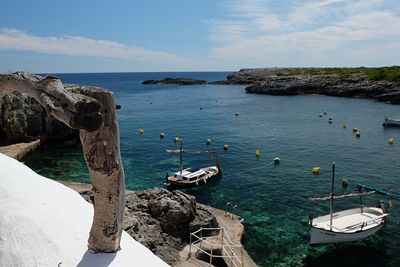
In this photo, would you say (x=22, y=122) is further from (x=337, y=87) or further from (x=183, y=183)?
(x=337, y=87)

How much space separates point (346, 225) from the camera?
85.3ft

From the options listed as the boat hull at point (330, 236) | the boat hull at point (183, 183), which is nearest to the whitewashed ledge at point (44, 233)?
the boat hull at point (330, 236)

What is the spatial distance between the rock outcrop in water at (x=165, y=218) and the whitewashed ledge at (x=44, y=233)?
740cm

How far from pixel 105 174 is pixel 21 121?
151 ft

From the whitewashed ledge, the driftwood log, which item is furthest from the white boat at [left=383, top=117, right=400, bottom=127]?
the driftwood log

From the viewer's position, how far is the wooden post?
28.7ft

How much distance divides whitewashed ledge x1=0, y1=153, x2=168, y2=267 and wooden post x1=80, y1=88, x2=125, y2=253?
53 cm

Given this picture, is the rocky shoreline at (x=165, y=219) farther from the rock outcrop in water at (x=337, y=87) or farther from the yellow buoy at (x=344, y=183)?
the rock outcrop in water at (x=337, y=87)

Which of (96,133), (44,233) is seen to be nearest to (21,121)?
(44,233)

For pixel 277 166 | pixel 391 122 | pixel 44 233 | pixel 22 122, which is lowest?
pixel 277 166

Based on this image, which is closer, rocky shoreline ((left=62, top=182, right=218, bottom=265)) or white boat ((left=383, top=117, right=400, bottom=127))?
rocky shoreline ((left=62, top=182, right=218, bottom=265))

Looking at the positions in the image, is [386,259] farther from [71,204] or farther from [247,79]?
[247,79]

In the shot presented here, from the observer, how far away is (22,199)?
465 inches

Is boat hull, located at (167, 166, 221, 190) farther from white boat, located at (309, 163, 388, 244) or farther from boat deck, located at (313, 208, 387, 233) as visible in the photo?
boat deck, located at (313, 208, 387, 233)
